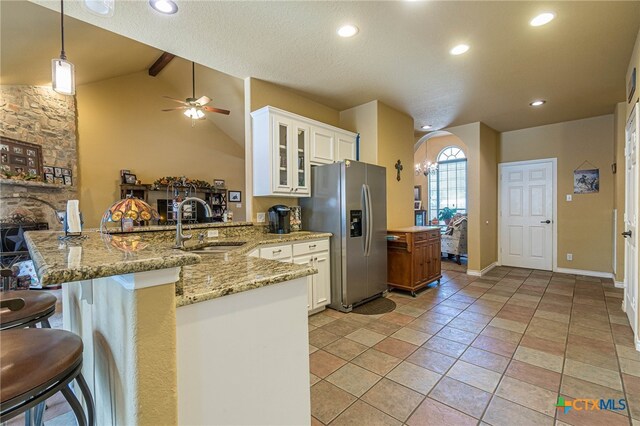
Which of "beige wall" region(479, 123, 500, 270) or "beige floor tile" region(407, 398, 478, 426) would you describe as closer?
"beige floor tile" region(407, 398, 478, 426)

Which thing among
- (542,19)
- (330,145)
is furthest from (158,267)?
(330,145)

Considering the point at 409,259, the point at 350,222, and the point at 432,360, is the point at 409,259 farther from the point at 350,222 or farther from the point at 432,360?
the point at 432,360

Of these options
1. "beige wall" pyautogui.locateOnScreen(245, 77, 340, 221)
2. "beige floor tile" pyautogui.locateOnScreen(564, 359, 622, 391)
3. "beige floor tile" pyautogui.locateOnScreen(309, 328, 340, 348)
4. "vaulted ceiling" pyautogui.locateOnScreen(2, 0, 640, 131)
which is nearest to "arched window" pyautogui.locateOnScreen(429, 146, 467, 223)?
"vaulted ceiling" pyautogui.locateOnScreen(2, 0, 640, 131)

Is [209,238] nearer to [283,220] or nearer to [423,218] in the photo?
[283,220]

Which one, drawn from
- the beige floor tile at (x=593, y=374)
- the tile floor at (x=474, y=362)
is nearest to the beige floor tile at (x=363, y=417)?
the tile floor at (x=474, y=362)

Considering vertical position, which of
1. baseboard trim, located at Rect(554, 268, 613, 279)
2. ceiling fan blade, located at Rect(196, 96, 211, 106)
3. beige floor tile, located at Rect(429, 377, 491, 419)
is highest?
ceiling fan blade, located at Rect(196, 96, 211, 106)

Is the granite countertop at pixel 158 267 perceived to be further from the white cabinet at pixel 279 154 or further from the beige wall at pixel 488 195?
the beige wall at pixel 488 195

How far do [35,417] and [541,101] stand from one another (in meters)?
5.85

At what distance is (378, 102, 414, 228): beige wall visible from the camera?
4.24 metres

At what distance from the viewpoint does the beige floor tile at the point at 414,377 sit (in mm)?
1973

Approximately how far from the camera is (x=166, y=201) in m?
6.93

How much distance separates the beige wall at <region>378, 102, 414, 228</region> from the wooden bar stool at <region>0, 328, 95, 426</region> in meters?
3.79

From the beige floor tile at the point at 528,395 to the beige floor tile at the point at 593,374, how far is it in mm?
385

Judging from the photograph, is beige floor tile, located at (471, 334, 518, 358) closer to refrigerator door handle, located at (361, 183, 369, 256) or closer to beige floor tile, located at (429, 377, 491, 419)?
beige floor tile, located at (429, 377, 491, 419)
